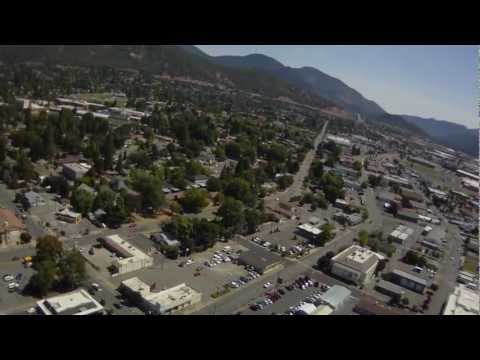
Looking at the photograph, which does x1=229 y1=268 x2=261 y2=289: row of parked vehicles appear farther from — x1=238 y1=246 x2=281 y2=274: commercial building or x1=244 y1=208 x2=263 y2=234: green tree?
x1=244 y1=208 x2=263 y2=234: green tree

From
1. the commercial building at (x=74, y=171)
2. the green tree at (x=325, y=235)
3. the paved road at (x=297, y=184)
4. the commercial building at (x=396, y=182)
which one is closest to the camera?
the green tree at (x=325, y=235)

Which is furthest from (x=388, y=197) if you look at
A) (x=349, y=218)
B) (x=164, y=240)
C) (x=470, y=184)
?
(x=470, y=184)

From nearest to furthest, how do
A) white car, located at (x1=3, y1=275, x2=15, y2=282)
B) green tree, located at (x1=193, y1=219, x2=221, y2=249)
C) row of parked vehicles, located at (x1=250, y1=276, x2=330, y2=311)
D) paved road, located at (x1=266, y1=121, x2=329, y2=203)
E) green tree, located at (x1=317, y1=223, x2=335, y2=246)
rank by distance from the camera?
1. white car, located at (x1=3, y1=275, x2=15, y2=282)
2. row of parked vehicles, located at (x1=250, y1=276, x2=330, y2=311)
3. green tree, located at (x1=193, y1=219, x2=221, y2=249)
4. green tree, located at (x1=317, y1=223, x2=335, y2=246)
5. paved road, located at (x1=266, y1=121, x2=329, y2=203)

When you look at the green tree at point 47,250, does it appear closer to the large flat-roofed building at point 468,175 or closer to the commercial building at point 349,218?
the commercial building at point 349,218

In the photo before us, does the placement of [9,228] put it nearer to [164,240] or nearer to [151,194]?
[164,240]

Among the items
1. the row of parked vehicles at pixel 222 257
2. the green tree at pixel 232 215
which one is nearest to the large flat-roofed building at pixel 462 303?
the row of parked vehicles at pixel 222 257

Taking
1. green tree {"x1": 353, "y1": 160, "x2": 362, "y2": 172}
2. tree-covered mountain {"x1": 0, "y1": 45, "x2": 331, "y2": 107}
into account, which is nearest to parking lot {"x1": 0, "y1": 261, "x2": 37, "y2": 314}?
green tree {"x1": 353, "y1": 160, "x2": 362, "y2": 172}

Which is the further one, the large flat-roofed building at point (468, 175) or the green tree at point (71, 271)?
the large flat-roofed building at point (468, 175)
